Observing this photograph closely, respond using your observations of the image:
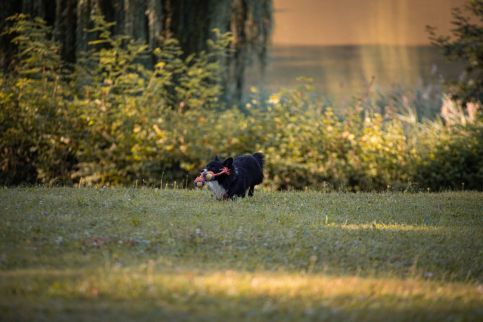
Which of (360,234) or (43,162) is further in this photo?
(43,162)

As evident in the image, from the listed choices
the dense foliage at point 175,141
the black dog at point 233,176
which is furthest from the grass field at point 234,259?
the dense foliage at point 175,141

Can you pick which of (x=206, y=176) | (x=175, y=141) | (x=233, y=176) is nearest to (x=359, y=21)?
(x=175, y=141)

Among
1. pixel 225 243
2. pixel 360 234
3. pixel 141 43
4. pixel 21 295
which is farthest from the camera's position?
pixel 141 43

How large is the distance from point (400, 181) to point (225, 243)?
7205 millimetres

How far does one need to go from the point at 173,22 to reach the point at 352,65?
6644 mm

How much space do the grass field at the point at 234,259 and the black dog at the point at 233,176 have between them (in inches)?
10.6

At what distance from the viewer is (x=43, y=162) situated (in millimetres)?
13367

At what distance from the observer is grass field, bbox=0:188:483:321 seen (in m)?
4.79

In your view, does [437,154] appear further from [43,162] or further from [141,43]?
[43,162]

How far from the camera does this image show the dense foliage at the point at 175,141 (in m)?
13.2

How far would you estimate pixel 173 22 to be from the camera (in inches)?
615

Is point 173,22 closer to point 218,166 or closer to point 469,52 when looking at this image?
point 469,52

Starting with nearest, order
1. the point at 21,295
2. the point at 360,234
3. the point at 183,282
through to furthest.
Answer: the point at 21,295
the point at 183,282
the point at 360,234

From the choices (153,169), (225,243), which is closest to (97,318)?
(225,243)
